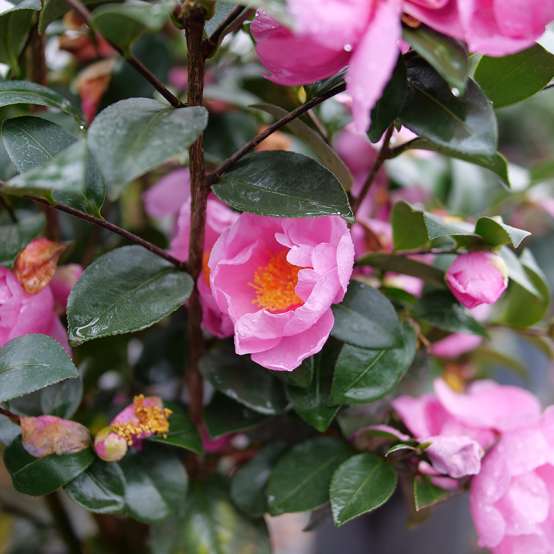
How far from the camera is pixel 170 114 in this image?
35 cm

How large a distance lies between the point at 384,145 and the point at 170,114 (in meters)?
0.15

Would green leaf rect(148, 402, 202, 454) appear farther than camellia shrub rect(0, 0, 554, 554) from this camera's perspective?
Yes

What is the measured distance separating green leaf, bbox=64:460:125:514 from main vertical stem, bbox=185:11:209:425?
87 mm

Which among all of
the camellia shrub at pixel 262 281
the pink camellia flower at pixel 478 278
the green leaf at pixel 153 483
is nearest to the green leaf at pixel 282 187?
the camellia shrub at pixel 262 281

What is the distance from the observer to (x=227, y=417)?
1.65 feet

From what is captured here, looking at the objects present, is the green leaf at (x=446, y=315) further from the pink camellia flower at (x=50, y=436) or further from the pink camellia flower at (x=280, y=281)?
the pink camellia flower at (x=50, y=436)

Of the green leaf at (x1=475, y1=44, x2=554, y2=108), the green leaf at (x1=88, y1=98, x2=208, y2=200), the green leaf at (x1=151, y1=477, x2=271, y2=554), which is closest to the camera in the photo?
the green leaf at (x1=88, y1=98, x2=208, y2=200)

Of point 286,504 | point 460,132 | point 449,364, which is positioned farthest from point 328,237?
point 449,364

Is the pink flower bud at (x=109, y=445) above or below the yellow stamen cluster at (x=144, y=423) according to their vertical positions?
below

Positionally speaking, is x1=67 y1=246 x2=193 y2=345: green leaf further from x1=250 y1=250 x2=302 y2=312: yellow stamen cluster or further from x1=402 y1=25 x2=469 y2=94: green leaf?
x1=402 y1=25 x2=469 y2=94: green leaf

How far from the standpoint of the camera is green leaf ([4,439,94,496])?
0.42 metres

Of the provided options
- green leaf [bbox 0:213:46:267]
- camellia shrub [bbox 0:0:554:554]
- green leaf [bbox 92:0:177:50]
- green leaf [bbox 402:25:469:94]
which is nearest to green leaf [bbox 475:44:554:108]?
camellia shrub [bbox 0:0:554:554]

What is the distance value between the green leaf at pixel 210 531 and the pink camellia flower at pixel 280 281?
197mm

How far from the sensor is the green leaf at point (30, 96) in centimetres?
40
